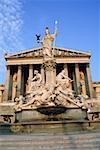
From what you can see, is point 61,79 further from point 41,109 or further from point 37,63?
point 37,63

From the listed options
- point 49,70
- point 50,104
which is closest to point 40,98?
point 50,104

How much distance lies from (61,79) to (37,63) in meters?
38.5

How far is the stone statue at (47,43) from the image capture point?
1425 centimetres

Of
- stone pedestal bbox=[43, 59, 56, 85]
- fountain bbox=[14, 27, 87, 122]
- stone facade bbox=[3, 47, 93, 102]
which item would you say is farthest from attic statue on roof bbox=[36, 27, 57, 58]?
stone facade bbox=[3, 47, 93, 102]

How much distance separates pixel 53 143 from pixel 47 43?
880 centimetres

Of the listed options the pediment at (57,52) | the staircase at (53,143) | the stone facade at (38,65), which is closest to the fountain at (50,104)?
the staircase at (53,143)

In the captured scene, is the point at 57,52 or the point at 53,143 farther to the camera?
the point at 57,52

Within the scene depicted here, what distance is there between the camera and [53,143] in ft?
23.1

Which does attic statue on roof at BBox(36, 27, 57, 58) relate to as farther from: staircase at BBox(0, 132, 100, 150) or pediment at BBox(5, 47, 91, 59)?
pediment at BBox(5, 47, 91, 59)

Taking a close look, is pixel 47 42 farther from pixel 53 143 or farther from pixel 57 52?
pixel 57 52

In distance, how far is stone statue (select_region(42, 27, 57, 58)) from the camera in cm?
1425

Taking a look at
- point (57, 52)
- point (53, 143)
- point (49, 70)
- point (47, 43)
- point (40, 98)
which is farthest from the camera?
point (57, 52)

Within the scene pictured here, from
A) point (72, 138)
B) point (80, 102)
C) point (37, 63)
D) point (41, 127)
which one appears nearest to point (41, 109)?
point (41, 127)

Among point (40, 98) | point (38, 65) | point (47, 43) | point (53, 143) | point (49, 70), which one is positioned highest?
point (38, 65)
